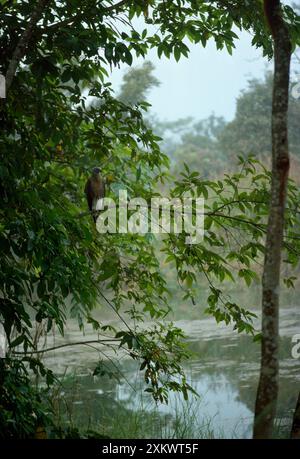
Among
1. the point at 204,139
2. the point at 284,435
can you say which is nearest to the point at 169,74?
the point at 204,139

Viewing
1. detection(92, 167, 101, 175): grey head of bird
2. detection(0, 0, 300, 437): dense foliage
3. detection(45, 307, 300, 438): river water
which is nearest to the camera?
detection(0, 0, 300, 437): dense foliage

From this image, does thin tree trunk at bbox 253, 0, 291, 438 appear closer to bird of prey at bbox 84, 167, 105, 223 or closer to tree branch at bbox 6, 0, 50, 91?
tree branch at bbox 6, 0, 50, 91

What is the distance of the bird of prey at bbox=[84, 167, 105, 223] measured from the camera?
4.49m

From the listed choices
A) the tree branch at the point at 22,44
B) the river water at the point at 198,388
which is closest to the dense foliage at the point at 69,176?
the tree branch at the point at 22,44

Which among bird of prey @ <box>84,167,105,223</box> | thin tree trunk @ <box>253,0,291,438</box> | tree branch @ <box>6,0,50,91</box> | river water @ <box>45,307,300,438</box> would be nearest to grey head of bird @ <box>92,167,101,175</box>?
bird of prey @ <box>84,167,105,223</box>

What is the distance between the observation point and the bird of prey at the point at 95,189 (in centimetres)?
449

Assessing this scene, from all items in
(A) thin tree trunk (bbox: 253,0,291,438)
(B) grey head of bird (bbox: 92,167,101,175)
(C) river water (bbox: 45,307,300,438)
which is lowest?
(C) river water (bbox: 45,307,300,438)

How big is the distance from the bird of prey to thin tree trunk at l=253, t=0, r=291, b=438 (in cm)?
203

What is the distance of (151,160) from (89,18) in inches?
40.4

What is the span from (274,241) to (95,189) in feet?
7.54

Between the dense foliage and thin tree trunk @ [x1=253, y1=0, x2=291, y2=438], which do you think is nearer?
thin tree trunk @ [x1=253, y1=0, x2=291, y2=438]

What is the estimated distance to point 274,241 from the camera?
252cm

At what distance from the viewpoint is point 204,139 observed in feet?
116
